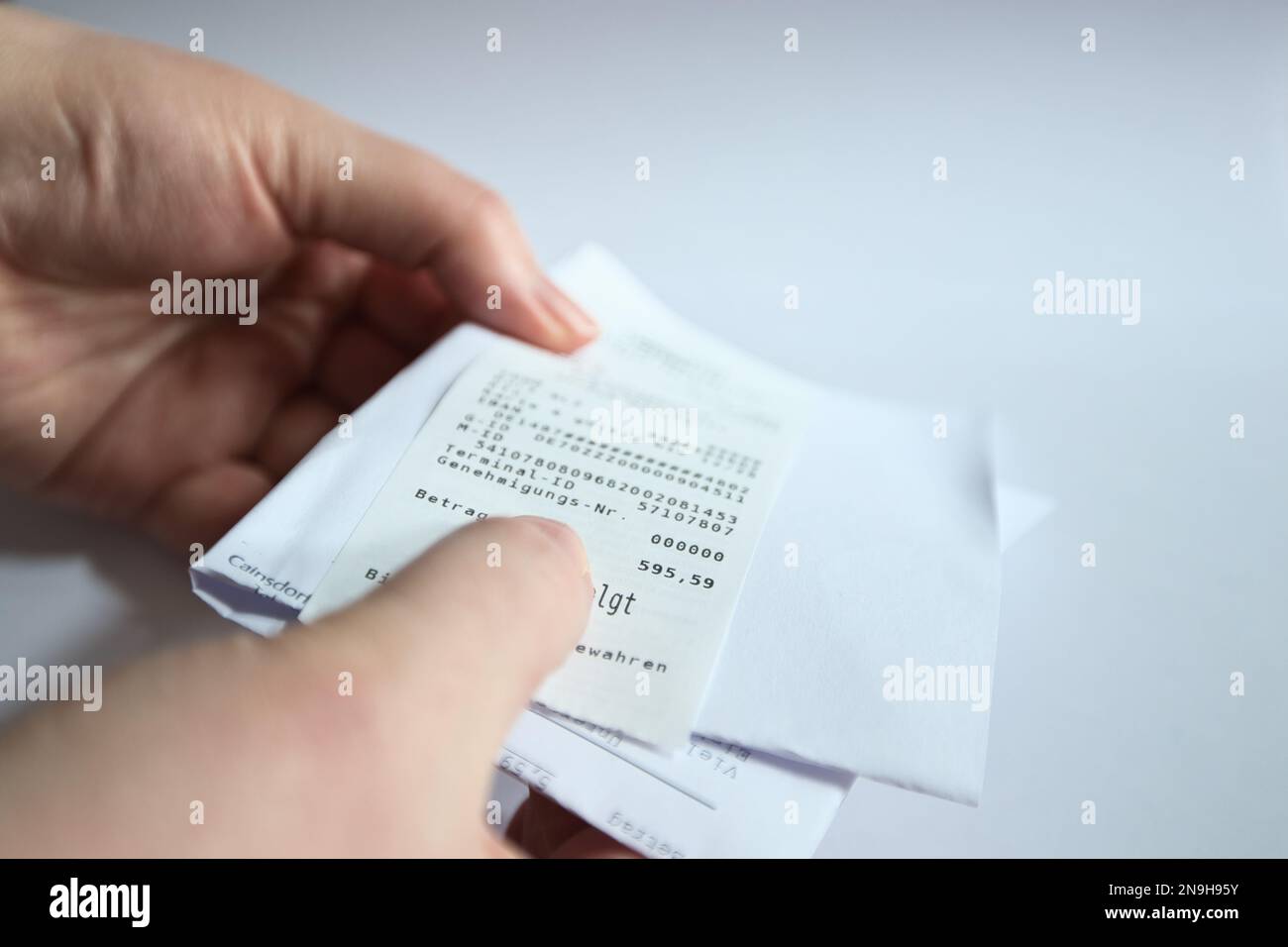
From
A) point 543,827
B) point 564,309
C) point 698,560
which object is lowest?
point 543,827

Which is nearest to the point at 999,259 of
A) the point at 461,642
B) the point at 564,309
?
the point at 564,309

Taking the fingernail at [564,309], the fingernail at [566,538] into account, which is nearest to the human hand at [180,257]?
the fingernail at [564,309]

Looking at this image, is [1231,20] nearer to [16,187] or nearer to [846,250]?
[846,250]

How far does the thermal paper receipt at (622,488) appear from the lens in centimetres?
68

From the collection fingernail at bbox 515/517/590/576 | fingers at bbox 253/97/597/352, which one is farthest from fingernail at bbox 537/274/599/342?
fingernail at bbox 515/517/590/576

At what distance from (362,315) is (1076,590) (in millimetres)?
724

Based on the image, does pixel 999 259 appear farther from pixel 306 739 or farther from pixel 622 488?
pixel 306 739

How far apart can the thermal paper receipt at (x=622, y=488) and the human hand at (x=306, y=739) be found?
0.16ft

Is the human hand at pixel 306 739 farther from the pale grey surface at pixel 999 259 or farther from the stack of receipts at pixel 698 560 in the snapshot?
the pale grey surface at pixel 999 259

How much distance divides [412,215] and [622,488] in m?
0.33

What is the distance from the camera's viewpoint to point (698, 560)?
75 cm

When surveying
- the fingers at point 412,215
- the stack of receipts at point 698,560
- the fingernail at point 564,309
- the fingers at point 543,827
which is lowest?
the fingers at point 543,827

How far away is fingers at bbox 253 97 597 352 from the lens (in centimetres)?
89

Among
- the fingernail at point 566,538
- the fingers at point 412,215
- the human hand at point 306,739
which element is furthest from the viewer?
the fingers at point 412,215
